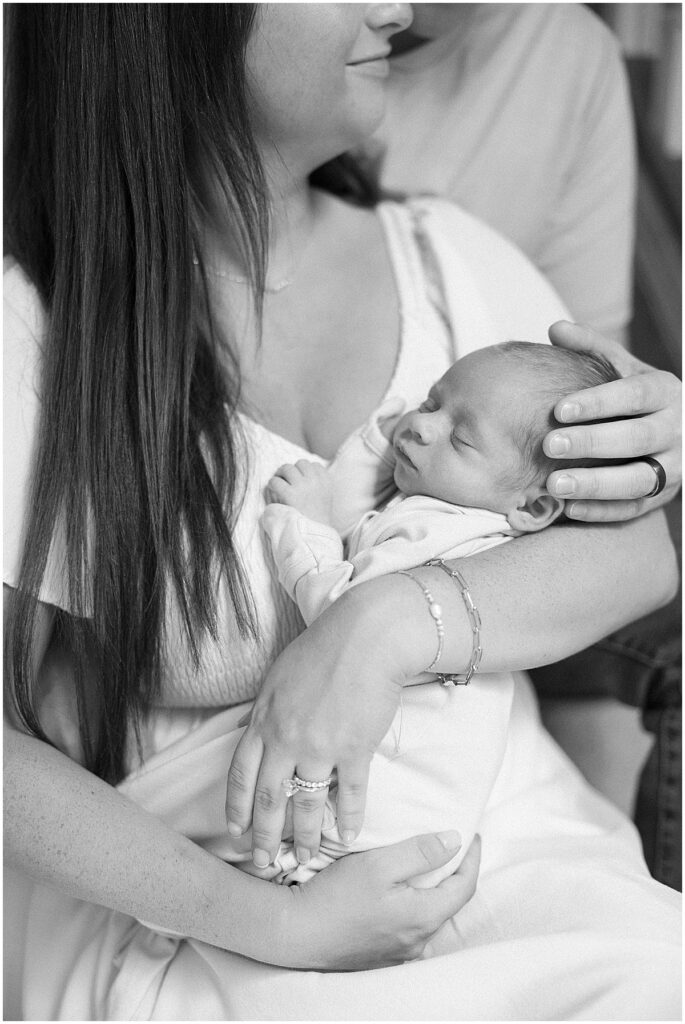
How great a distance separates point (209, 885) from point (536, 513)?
1.72 feet

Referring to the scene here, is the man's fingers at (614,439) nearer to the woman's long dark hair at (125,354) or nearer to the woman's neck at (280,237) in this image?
the woman's long dark hair at (125,354)

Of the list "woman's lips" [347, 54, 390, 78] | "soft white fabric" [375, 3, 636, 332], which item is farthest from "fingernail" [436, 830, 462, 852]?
"soft white fabric" [375, 3, 636, 332]

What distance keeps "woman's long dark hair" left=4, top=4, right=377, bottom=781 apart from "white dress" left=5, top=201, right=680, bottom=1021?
0.04 m

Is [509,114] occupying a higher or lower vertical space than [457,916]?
higher

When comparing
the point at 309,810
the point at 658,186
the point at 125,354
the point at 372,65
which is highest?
the point at 372,65

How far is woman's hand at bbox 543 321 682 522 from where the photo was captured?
3.46ft

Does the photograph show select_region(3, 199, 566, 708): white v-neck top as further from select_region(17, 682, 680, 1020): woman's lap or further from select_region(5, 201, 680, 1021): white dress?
select_region(17, 682, 680, 1020): woman's lap

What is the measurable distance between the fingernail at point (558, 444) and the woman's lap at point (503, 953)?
0.44 meters

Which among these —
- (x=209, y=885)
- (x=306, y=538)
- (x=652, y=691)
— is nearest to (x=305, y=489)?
(x=306, y=538)

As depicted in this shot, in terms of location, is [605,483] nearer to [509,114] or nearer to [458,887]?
[458,887]

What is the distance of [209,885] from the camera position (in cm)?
107

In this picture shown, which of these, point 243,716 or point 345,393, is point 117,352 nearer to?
point 345,393

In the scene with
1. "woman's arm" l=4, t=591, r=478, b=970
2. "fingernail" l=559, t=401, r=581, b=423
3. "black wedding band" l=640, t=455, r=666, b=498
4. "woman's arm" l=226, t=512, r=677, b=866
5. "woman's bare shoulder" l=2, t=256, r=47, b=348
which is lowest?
"woman's arm" l=4, t=591, r=478, b=970

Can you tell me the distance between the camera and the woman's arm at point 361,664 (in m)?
0.98
